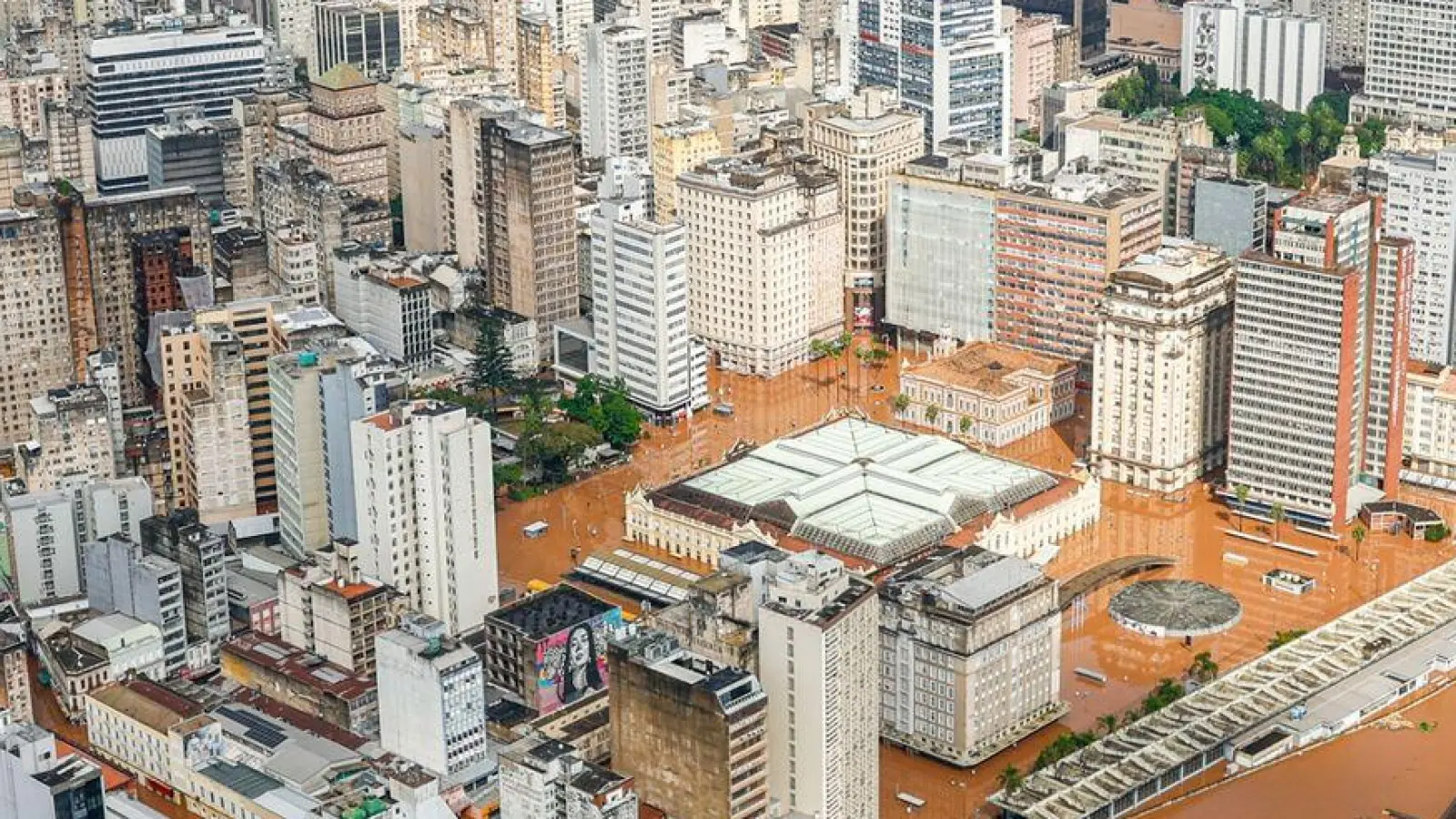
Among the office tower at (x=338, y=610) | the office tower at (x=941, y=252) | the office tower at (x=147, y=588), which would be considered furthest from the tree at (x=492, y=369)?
the office tower at (x=147, y=588)

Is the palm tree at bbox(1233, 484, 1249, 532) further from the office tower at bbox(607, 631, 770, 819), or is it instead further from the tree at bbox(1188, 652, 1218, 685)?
the office tower at bbox(607, 631, 770, 819)

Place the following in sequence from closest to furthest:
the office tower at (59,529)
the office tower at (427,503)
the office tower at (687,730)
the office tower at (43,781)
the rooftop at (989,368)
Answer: the office tower at (687,730) < the office tower at (43,781) < the office tower at (427,503) < the office tower at (59,529) < the rooftop at (989,368)

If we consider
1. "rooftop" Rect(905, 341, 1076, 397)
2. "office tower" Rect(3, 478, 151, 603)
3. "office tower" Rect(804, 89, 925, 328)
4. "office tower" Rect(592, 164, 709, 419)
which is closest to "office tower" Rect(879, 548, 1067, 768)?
"rooftop" Rect(905, 341, 1076, 397)

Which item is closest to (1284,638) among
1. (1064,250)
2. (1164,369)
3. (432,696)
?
(1164,369)

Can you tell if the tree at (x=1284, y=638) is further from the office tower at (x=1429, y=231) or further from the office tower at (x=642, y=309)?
the office tower at (x=642, y=309)

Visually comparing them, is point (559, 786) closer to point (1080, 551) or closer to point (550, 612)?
point (550, 612)

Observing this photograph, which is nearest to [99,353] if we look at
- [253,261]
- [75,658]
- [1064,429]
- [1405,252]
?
[253,261]
